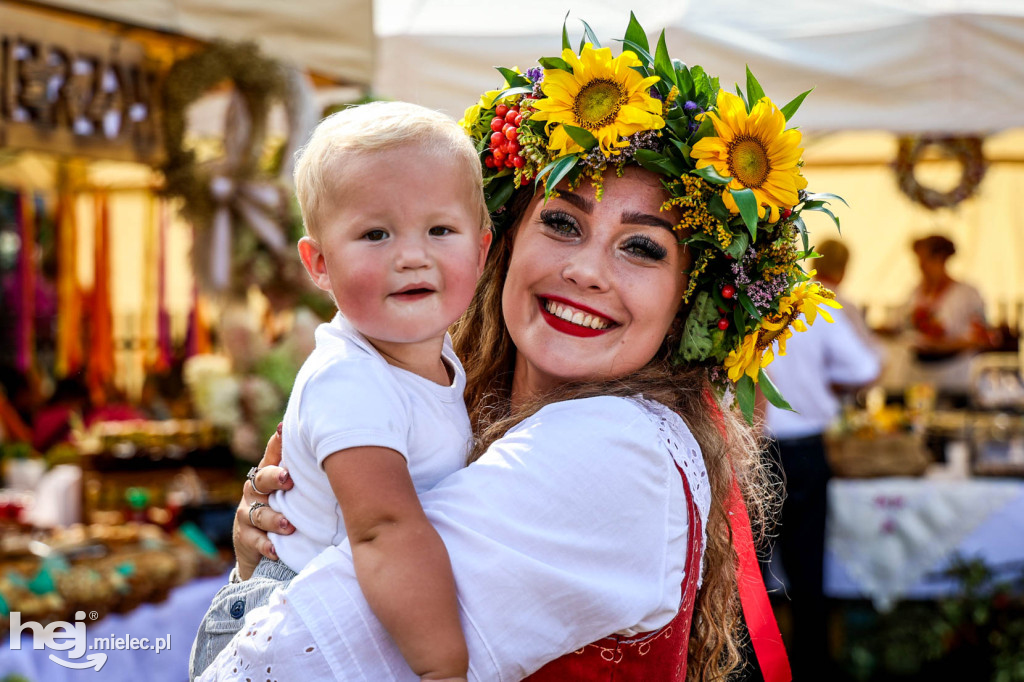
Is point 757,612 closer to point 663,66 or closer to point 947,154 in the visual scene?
point 663,66

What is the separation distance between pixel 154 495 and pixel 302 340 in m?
1.05

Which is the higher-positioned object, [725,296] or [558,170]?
[558,170]

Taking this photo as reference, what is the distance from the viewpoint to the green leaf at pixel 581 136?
72.2 inches

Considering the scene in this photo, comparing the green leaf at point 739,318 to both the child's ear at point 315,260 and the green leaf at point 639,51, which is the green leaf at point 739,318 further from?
the child's ear at point 315,260

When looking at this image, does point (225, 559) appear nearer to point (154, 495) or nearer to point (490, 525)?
point (154, 495)

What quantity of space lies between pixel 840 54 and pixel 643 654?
376cm

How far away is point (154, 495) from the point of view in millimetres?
4711

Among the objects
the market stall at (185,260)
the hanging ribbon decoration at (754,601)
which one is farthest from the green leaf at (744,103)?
the market stall at (185,260)

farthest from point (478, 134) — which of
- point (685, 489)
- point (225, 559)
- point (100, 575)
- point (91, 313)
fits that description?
point (91, 313)

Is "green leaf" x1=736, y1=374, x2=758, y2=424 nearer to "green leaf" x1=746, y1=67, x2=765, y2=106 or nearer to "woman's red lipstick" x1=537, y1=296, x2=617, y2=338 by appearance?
"woman's red lipstick" x1=537, y1=296, x2=617, y2=338

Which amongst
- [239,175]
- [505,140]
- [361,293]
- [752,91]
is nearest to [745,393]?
[752,91]

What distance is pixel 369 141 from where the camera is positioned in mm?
1606

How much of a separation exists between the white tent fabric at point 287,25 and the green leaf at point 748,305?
2862 millimetres

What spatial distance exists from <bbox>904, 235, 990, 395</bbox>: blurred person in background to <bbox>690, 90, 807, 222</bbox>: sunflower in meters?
6.47
